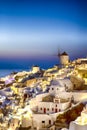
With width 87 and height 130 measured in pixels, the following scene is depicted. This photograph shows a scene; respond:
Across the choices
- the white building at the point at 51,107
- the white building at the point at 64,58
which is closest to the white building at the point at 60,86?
the white building at the point at 51,107

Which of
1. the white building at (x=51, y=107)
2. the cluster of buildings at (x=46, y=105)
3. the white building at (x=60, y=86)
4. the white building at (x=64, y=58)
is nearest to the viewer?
the cluster of buildings at (x=46, y=105)

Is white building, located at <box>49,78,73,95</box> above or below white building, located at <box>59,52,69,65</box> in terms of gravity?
below

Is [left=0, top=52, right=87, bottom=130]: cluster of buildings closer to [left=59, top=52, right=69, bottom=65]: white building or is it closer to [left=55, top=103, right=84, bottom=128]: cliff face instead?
[left=55, top=103, right=84, bottom=128]: cliff face

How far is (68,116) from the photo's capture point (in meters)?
13.3

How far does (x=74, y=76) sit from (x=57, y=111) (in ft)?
10.9

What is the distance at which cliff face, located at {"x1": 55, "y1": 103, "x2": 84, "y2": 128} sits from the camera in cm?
1295

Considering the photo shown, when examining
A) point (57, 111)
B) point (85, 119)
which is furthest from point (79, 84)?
point (85, 119)

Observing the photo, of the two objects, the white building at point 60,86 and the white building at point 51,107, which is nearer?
the white building at point 51,107

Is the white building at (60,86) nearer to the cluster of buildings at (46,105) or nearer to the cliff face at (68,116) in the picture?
the cluster of buildings at (46,105)

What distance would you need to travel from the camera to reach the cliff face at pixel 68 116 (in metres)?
13.0

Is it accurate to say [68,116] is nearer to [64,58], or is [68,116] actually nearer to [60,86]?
[60,86]

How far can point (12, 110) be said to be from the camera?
16.8m

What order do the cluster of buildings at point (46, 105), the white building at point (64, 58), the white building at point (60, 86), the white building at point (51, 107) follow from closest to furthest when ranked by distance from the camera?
the cluster of buildings at point (46, 105) → the white building at point (51, 107) → the white building at point (60, 86) → the white building at point (64, 58)

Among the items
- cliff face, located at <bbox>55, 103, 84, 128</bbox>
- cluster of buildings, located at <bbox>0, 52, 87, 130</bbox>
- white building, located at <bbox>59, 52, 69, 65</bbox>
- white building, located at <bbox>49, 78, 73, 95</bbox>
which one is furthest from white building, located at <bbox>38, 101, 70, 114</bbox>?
white building, located at <bbox>59, 52, 69, 65</bbox>
